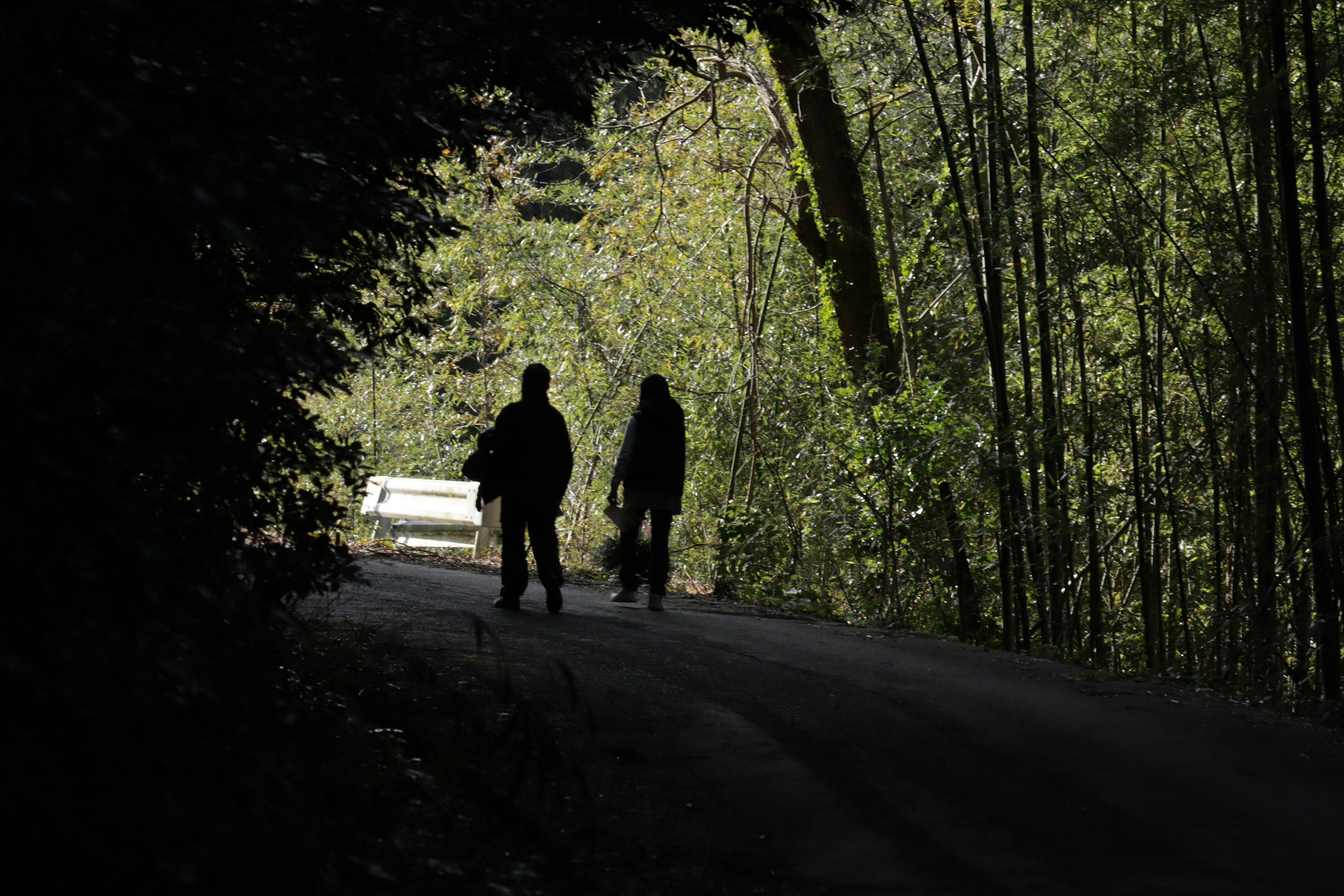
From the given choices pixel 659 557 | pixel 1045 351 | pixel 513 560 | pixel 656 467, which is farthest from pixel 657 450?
pixel 1045 351

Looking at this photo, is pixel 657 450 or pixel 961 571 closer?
pixel 657 450

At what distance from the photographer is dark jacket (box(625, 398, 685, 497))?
1027cm

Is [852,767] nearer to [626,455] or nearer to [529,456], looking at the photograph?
[529,456]

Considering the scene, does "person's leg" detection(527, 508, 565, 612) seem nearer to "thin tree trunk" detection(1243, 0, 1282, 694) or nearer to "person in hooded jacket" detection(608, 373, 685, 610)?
"person in hooded jacket" detection(608, 373, 685, 610)

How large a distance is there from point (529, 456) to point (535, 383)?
0.54 metres

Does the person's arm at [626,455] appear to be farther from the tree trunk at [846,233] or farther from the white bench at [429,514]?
the white bench at [429,514]

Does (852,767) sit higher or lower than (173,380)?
lower

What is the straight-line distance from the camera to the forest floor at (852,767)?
3.77 m

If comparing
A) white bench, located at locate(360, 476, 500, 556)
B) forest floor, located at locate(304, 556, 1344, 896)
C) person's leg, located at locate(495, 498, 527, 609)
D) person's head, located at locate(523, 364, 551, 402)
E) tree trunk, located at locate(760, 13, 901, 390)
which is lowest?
forest floor, located at locate(304, 556, 1344, 896)

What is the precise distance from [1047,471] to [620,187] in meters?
8.86

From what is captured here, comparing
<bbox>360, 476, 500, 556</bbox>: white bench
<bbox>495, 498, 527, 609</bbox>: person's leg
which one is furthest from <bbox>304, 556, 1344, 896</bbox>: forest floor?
<bbox>360, 476, 500, 556</bbox>: white bench

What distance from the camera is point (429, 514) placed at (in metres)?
17.0

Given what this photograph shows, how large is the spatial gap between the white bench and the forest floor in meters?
8.64

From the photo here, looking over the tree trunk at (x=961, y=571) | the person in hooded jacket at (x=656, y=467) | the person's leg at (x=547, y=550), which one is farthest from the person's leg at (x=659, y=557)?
the tree trunk at (x=961, y=571)
